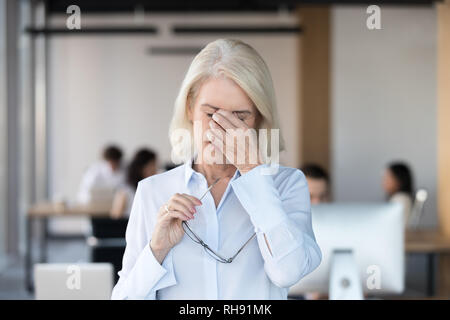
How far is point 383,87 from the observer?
388 inches

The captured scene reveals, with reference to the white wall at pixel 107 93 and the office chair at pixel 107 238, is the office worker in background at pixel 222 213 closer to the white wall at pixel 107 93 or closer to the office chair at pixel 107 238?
the office chair at pixel 107 238

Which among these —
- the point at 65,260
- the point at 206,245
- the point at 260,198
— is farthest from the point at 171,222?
the point at 65,260

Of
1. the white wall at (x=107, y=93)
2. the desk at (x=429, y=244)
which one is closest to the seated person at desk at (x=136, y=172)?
the desk at (x=429, y=244)

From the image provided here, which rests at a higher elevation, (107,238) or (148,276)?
(148,276)

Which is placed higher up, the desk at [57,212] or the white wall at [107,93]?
the white wall at [107,93]

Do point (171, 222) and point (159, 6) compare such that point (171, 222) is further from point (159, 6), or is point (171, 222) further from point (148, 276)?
point (159, 6)

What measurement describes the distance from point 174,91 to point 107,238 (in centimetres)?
654

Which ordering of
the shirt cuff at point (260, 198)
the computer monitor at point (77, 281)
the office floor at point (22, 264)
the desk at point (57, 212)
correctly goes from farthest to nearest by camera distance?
the desk at point (57, 212) < the office floor at point (22, 264) < the computer monitor at point (77, 281) < the shirt cuff at point (260, 198)

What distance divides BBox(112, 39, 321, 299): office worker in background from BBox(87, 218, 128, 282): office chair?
351 cm

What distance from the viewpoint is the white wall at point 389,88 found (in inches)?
385

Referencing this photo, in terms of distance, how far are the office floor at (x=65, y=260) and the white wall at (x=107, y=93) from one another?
35.3 inches

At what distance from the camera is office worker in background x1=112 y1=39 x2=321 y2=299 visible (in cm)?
146

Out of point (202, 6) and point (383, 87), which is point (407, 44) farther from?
point (202, 6)

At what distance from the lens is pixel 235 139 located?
4.72ft
